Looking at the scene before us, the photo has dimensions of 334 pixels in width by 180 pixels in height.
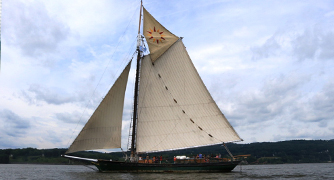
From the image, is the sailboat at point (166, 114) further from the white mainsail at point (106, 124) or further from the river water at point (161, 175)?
the river water at point (161, 175)

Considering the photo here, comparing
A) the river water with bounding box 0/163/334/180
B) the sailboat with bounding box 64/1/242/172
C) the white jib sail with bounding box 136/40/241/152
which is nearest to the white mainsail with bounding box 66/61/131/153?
the sailboat with bounding box 64/1/242/172

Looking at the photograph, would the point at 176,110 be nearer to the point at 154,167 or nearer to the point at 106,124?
the point at 154,167

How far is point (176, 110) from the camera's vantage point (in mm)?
43031

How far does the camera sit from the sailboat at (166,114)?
41781 millimetres

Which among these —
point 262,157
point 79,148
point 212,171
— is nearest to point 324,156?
point 262,157

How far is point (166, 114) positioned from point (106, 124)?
7.94 m

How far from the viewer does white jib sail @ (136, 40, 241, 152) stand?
4234 cm

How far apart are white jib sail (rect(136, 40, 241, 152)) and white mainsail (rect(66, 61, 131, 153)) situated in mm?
2772

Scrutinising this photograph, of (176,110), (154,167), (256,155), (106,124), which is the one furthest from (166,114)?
(256,155)

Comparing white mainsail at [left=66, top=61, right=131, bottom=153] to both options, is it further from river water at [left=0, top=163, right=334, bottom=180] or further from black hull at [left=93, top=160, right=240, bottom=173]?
river water at [left=0, top=163, right=334, bottom=180]

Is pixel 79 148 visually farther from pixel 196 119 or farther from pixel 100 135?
pixel 196 119

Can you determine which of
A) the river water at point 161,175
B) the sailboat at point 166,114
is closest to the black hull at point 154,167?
the sailboat at point 166,114

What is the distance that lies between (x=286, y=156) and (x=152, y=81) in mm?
155952

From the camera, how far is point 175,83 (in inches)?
1705
